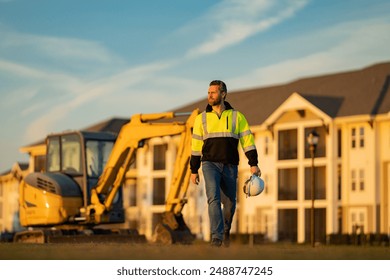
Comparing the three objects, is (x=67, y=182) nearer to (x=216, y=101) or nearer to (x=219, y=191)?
(x=219, y=191)

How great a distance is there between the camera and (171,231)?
3250 centimetres

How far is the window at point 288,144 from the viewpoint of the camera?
236 ft

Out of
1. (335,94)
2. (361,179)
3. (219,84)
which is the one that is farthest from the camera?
(335,94)

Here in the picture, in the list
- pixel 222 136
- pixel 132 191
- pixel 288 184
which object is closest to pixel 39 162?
pixel 132 191

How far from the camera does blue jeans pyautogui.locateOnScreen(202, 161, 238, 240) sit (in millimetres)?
16734

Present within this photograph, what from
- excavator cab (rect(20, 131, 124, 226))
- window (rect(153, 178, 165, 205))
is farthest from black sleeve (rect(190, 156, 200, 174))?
window (rect(153, 178, 165, 205))

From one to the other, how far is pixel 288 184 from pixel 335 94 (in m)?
6.52

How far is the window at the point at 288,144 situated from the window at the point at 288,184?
38.1 inches

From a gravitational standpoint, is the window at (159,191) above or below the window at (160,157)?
below

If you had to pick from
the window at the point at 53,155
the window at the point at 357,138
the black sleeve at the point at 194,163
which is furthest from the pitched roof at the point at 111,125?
the black sleeve at the point at 194,163

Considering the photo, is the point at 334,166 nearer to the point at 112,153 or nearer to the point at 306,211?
the point at 306,211

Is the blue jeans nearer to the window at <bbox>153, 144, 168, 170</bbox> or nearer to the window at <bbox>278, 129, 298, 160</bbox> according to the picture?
the window at <bbox>278, 129, 298, 160</bbox>

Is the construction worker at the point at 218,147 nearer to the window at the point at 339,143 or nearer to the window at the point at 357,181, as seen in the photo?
the window at the point at 357,181

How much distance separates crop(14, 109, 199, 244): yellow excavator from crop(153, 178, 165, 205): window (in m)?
44.6
